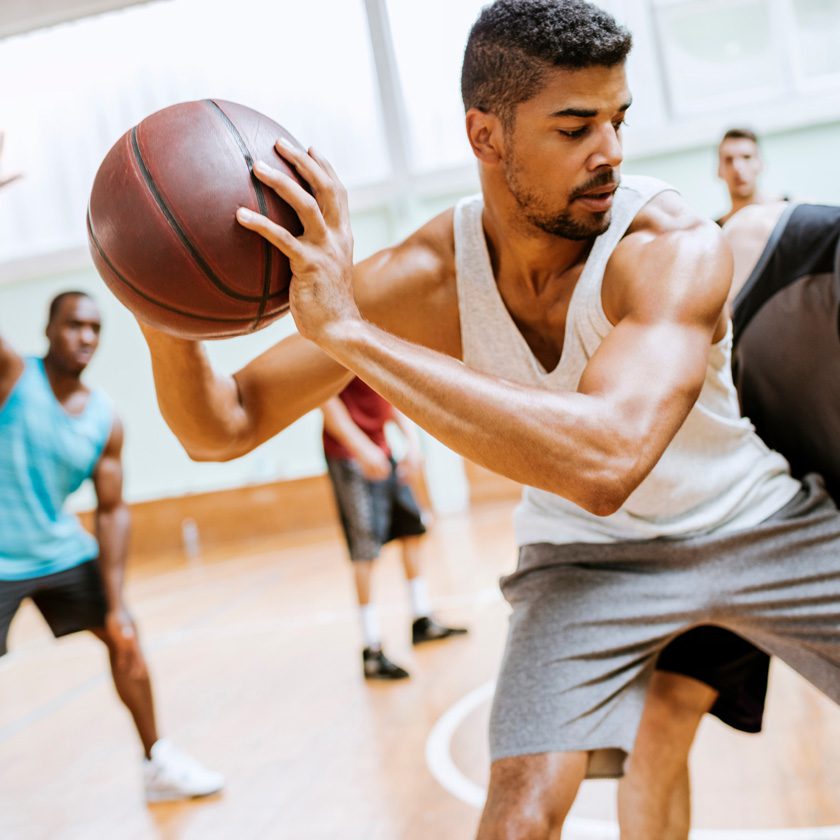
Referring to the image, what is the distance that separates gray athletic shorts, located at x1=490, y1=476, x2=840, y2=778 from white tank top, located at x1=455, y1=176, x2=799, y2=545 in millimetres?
38

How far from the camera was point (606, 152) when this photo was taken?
164cm

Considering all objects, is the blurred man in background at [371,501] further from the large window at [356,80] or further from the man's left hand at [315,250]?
the large window at [356,80]

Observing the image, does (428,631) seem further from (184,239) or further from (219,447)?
(184,239)

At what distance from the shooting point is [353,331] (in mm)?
1440

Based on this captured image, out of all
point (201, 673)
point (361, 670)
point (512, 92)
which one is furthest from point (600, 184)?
point (201, 673)

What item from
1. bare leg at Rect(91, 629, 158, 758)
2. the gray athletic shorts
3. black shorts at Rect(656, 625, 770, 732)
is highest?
the gray athletic shorts

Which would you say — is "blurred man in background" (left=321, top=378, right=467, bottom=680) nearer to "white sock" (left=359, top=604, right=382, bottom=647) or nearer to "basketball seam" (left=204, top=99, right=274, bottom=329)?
"white sock" (left=359, top=604, right=382, bottom=647)

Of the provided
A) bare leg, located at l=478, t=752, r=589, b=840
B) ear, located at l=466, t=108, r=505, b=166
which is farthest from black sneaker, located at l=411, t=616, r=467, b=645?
ear, located at l=466, t=108, r=505, b=166

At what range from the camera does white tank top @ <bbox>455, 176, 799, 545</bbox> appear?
1.77 m

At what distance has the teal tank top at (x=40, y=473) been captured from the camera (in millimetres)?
3301

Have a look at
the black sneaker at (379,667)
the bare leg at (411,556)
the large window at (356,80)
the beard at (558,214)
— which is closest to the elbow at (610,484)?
the beard at (558,214)

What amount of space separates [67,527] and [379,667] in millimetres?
1470

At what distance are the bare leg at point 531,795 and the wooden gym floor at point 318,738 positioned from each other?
1135 millimetres

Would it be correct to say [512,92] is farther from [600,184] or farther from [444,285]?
[444,285]
